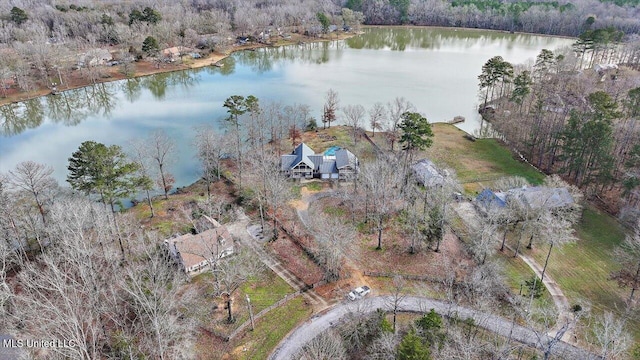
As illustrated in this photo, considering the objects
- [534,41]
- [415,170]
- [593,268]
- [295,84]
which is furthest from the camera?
[534,41]

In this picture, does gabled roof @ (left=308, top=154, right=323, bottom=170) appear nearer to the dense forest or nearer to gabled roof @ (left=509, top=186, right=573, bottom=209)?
gabled roof @ (left=509, top=186, right=573, bottom=209)

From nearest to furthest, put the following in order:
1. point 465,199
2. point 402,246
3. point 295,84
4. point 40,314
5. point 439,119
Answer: point 40,314, point 402,246, point 465,199, point 439,119, point 295,84

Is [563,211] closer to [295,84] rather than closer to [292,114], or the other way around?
[292,114]

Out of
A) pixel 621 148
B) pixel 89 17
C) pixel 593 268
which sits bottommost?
pixel 593 268

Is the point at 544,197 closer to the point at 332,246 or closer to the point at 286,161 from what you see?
the point at 332,246

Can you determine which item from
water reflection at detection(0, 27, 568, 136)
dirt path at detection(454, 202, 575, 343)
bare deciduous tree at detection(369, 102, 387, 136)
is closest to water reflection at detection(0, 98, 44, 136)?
water reflection at detection(0, 27, 568, 136)

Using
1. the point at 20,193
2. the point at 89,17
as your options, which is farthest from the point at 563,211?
the point at 89,17

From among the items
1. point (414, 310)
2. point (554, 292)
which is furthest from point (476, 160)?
point (414, 310)

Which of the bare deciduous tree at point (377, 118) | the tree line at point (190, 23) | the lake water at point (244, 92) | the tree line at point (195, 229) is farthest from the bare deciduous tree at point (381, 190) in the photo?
the tree line at point (190, 23)
